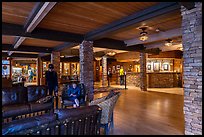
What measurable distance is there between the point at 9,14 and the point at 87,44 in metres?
2.96

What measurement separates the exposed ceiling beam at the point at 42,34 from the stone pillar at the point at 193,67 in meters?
3.89

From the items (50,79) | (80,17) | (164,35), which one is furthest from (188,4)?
(50,79)

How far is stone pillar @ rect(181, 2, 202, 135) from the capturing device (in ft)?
9.36

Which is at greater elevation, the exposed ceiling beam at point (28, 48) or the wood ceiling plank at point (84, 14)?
the wood ceiling plank at point (84, 14)

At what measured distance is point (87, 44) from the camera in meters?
6.34

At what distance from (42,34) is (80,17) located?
1762mm

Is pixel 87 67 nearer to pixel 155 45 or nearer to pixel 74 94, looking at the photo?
pixel 74 94

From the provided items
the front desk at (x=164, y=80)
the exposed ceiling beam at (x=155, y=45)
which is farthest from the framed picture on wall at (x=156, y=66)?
the exposed ceiling beam at (x=155, y=45)

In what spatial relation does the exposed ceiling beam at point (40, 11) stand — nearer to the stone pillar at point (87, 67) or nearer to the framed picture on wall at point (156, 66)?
the stone pillar at point (87, 67)

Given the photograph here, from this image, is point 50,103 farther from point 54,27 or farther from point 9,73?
point 9,73

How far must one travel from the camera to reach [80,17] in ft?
13.9

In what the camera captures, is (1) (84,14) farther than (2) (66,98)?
No

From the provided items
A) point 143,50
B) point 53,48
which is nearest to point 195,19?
point 143,50

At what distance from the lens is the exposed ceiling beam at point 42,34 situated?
15.4 ft
